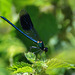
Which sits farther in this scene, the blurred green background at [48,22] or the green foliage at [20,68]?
the blurred green background at [48,22]

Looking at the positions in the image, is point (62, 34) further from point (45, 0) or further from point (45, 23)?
point (45, 0)

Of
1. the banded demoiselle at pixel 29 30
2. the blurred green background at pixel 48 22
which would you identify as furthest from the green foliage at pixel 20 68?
the blurred green background at pixel 48 22

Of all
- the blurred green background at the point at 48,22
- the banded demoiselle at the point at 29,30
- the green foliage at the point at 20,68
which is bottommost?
the green foliage at the point at 20,68

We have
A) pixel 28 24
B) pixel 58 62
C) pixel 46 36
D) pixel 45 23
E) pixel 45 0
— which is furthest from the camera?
pixel 45 0

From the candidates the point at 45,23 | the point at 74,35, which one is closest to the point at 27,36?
the point at 45,23

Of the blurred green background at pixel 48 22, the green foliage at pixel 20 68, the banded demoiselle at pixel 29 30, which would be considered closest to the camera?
the green foliage at pixel 20 68

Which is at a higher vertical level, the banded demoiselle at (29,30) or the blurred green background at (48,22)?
the blurred green background at (48,22)

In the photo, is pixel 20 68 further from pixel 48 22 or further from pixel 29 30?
pixel 48 22

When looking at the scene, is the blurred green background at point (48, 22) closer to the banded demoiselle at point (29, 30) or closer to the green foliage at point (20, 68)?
the banded demoiselle at point (29, 30)

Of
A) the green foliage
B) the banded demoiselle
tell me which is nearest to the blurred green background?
the banded demoiselle

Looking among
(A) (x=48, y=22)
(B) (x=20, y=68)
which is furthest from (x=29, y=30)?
(B) (x=20, y=68)

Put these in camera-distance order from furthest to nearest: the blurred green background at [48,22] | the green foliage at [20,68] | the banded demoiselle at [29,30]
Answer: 1. the blurred green background at [48,22]
2. the banded demoiselle at [29,30]
3. the green foliage at [20,68]
